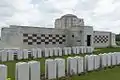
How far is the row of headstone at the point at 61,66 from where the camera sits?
555cm

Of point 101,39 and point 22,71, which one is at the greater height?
point 101,39

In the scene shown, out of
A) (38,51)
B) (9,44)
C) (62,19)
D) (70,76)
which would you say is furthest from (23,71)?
(62,19)

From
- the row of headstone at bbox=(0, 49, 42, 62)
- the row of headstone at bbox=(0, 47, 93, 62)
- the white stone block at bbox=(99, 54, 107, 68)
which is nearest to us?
the white stone block at bbox=(99, 54, 107, 68)

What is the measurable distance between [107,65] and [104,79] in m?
2.65

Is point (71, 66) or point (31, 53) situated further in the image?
point (31, 53)

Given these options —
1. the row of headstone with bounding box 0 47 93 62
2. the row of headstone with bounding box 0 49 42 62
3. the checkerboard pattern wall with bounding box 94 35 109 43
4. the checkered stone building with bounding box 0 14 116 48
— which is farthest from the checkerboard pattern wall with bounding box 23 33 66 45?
the checkerboard pattern wall with bounding box 94 35 109 43

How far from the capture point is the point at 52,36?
64.7ft

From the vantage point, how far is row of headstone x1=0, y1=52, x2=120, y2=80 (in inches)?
219

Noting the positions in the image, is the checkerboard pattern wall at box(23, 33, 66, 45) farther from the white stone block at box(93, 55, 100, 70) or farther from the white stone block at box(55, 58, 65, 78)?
the white stone block at box(55, 58, 65, 78)

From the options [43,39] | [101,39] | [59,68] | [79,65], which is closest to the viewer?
[59,68]

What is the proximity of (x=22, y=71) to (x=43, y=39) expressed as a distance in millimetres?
13401

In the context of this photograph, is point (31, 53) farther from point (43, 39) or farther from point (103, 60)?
point (43, 39)

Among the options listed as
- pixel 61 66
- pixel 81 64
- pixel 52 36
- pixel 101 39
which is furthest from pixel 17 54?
pixel 101 39

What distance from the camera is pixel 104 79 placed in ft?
21.2
